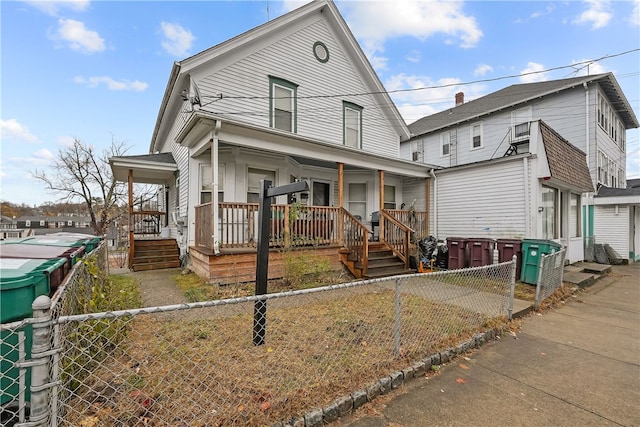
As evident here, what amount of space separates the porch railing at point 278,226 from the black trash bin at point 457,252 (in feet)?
11.4

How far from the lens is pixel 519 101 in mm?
14141

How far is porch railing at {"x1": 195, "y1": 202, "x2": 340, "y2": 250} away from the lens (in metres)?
6.68

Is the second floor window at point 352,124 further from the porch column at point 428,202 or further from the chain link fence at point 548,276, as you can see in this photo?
the chain link fence at point 548,276

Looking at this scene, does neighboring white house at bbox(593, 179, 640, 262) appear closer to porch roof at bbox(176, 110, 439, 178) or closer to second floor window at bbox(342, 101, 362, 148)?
porch roof at bbox(176, 110, 439, 178)

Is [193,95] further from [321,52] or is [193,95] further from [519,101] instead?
[519,101]

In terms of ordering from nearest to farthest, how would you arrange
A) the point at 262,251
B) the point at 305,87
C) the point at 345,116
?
the point at 262,251
the point at 305,87
the point at 345,116

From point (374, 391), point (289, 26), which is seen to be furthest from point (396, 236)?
point (289, 26)

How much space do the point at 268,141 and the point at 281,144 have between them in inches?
14.2

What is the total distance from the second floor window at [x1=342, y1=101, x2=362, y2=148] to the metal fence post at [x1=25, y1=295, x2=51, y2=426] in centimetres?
1035

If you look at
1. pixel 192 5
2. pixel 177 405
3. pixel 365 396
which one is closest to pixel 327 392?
pixel 365 396

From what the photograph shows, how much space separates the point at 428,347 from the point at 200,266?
5644mm

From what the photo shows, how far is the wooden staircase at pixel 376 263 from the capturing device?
7633mm

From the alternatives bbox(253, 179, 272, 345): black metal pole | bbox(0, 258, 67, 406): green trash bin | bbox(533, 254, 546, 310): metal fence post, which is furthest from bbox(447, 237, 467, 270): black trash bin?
bbox(0, 258, 67, 406): green trash bin

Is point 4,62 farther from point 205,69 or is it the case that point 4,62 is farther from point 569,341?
point 569,341
